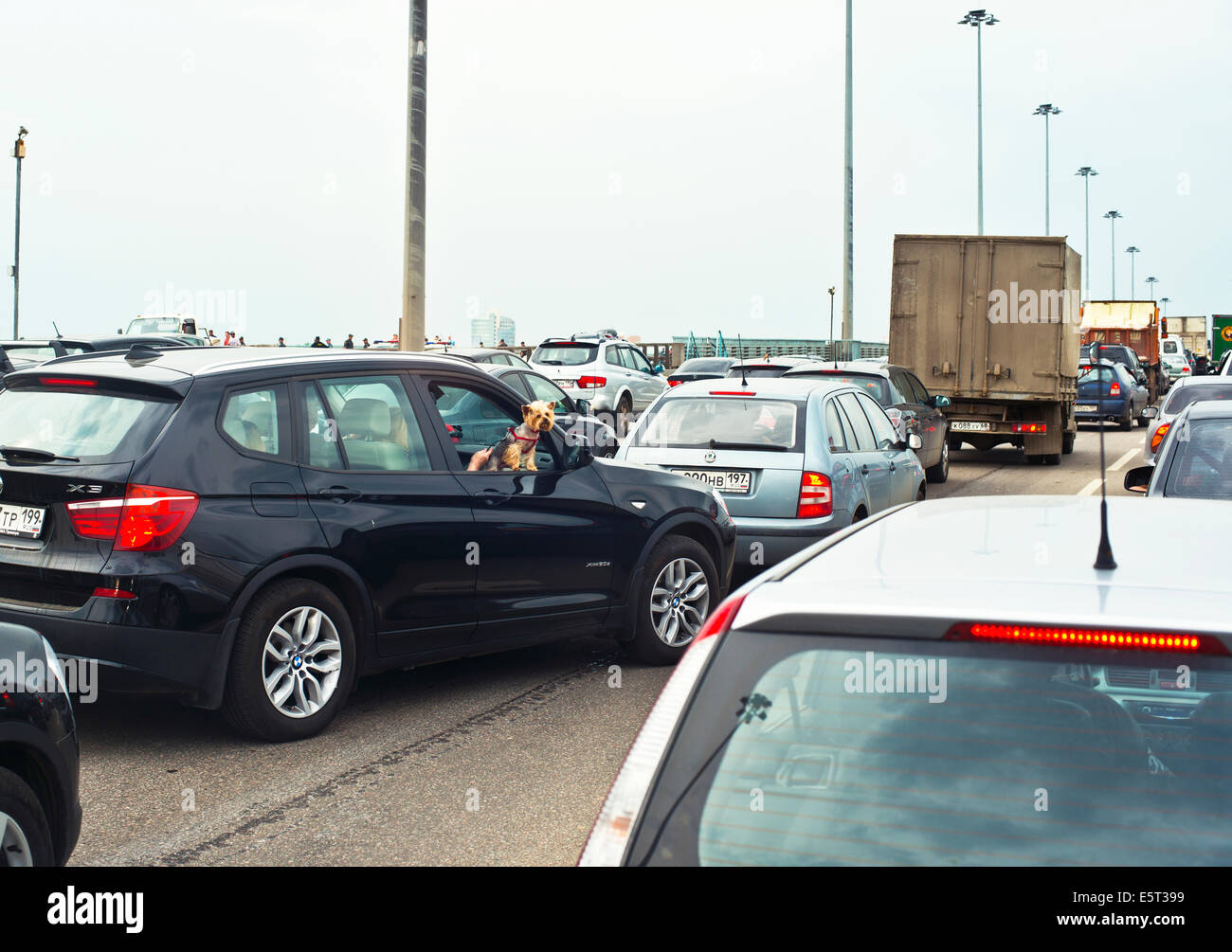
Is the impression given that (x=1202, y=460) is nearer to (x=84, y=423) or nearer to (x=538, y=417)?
(x=538, y=417)

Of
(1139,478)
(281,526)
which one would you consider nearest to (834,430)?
(1139,478)

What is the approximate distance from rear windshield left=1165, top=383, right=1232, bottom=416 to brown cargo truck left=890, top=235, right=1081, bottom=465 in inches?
312

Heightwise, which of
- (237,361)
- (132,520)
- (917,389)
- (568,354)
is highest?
(568,354)

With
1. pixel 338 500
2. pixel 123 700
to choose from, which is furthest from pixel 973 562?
pixel 123 700

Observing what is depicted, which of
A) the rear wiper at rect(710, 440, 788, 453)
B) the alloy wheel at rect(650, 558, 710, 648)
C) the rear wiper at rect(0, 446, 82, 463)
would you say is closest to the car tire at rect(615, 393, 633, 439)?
the rear wiper at rect(710, 440, 788, 453)

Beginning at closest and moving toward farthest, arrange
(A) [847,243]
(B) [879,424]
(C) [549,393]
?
(B) [879,424] → (C) [549,393] → (A) [847,243]

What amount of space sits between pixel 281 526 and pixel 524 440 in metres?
1.70

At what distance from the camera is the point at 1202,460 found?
757 cm

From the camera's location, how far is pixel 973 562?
7.95ft

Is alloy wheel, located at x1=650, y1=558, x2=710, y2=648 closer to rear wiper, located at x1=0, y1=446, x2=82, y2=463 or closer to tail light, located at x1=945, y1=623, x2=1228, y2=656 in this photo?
rear wiper, located at x1=0, y1=446, x2=82, y2=463

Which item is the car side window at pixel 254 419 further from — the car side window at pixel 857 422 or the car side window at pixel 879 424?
the car side window at pixel 879 424

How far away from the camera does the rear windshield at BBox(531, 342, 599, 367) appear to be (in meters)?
26.8

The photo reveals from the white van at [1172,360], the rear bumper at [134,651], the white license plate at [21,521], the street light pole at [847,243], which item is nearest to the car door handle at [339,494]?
the rear bumper at [134,651]
